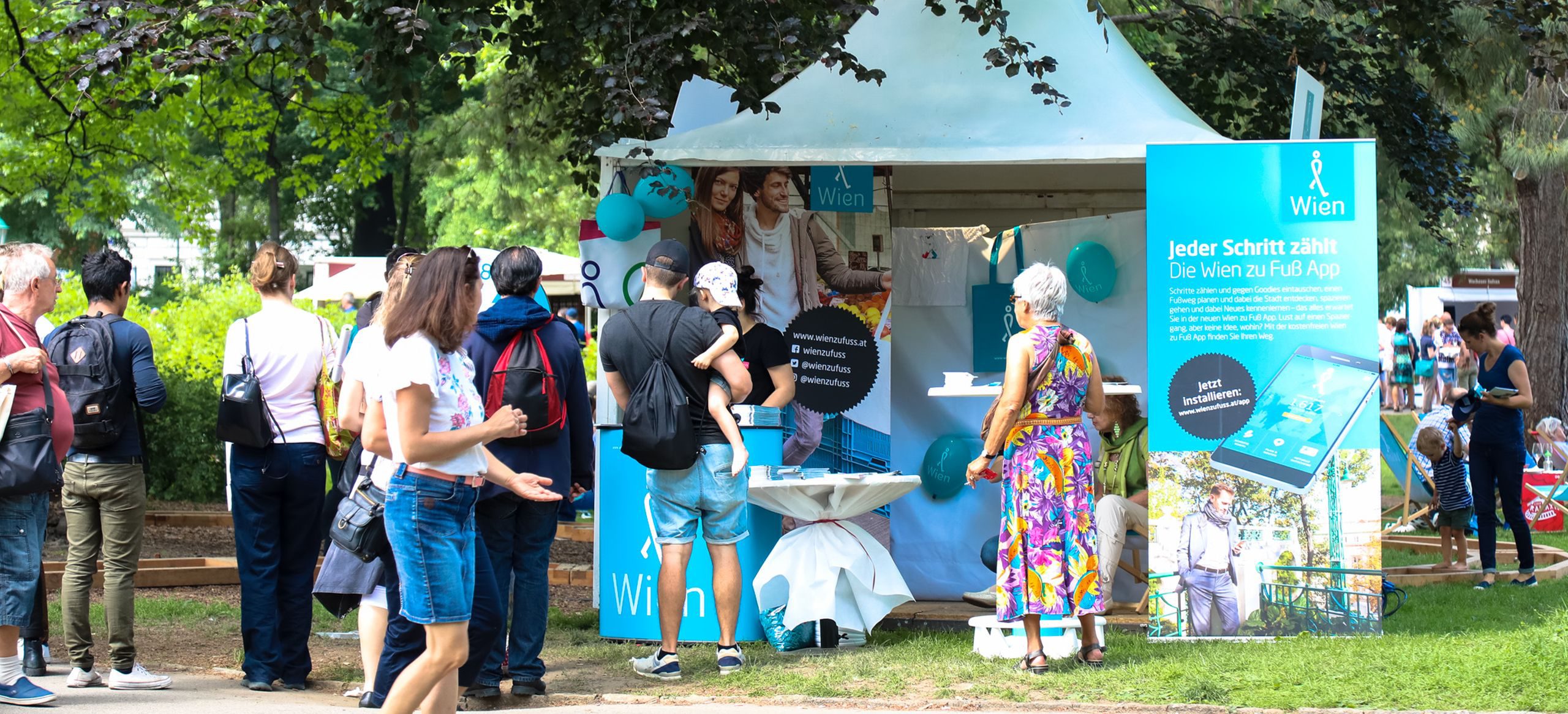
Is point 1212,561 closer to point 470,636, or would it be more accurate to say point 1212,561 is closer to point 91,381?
point 470,636

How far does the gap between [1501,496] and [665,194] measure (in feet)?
18.5

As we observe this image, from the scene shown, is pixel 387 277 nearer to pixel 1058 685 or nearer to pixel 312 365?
Result: pixel 312 365

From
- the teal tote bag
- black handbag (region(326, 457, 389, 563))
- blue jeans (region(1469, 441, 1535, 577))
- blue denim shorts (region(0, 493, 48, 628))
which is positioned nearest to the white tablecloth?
the teal tote bag

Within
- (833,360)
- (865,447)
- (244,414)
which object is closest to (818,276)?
(833,360)

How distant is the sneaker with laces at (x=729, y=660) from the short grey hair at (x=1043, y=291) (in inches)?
74.0

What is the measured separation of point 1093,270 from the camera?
810 centimetres

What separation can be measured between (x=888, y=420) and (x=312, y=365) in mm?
3296

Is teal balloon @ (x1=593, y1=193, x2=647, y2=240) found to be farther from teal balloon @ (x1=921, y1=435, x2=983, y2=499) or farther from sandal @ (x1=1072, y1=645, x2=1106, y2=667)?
sandal @ (x1=1072, y1=645, x2=1106, y2=667)

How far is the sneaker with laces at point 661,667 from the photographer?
610 centimetres

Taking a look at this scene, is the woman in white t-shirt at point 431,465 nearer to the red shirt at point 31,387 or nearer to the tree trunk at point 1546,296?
the red shirt at point 31,387

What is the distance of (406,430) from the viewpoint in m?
3.93

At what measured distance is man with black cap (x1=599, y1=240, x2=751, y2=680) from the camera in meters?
6.06

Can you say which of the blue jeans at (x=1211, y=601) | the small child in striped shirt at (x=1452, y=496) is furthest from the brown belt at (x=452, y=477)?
the small child in striped shirt at (x=1452, y=496)

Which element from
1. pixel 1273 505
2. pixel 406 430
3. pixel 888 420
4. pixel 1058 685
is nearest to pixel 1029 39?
pixel 888 420
